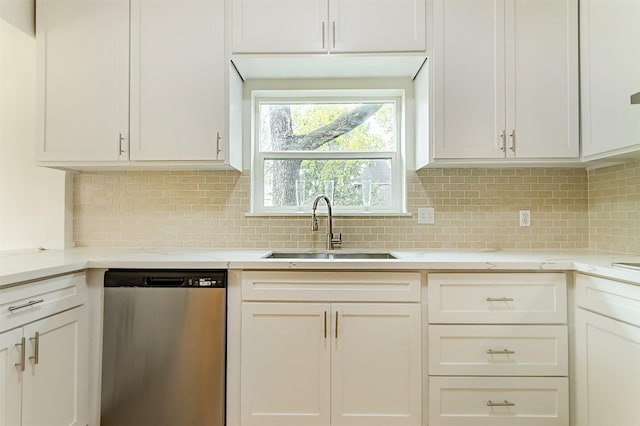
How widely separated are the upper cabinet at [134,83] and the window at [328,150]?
1.44 feet

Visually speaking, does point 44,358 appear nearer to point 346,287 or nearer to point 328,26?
point 346,287

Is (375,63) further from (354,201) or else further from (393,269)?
(393,269)

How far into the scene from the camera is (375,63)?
2059mm

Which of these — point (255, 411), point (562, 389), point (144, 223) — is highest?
point (144, 223)

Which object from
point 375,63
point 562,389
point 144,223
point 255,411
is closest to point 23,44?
point 144,223

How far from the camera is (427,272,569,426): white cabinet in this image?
64.9 inches

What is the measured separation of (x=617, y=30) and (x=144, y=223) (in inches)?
113

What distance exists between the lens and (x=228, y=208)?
7.59 feet

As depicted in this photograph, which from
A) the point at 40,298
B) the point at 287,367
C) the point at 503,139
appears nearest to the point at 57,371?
the point at 40,298

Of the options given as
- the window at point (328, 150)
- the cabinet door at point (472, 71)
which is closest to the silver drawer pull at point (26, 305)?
the window at point (328, 150)

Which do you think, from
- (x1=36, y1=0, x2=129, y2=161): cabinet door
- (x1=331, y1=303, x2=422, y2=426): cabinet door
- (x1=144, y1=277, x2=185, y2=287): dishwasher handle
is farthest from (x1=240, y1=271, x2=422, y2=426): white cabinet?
(x1=36, y1=0, x2=129, y2=161): cabinet door

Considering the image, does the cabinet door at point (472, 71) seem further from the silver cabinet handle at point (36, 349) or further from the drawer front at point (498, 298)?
the silver cabinet handle at point (36, 349)

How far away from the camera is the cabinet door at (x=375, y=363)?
1667mm

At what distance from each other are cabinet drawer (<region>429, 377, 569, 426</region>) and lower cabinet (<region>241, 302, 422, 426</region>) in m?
0.13
